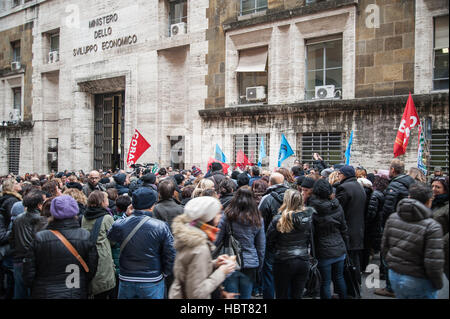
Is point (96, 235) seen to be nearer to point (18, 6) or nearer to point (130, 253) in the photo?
point (130, 253)

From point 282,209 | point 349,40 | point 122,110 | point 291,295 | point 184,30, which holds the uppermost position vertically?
point 184,30

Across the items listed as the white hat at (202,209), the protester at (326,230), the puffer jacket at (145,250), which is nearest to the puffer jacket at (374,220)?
the protester at (326,230)

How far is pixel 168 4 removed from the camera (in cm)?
1786

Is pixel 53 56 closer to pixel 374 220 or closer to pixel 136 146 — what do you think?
pixel 136 146

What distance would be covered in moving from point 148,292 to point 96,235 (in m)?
0.99

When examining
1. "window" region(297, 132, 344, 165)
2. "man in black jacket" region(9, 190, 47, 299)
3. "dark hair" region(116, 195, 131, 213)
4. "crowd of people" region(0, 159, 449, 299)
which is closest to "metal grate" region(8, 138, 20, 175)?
"window" region(297, 132, 344, 165)

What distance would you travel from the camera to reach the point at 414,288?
3.74m

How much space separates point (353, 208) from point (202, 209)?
11.1 ft

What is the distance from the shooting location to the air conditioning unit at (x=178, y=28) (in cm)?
1709

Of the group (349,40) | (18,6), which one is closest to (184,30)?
(349,40)

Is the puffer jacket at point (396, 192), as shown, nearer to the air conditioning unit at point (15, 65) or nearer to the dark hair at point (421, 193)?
the dark hair at point (421, 193)

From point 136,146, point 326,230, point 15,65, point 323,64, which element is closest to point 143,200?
point 326,230

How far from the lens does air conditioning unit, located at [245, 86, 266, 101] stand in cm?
1473

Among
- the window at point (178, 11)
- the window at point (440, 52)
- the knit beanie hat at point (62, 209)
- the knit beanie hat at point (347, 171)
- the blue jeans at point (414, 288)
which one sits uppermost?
the window at point (178, 11)
